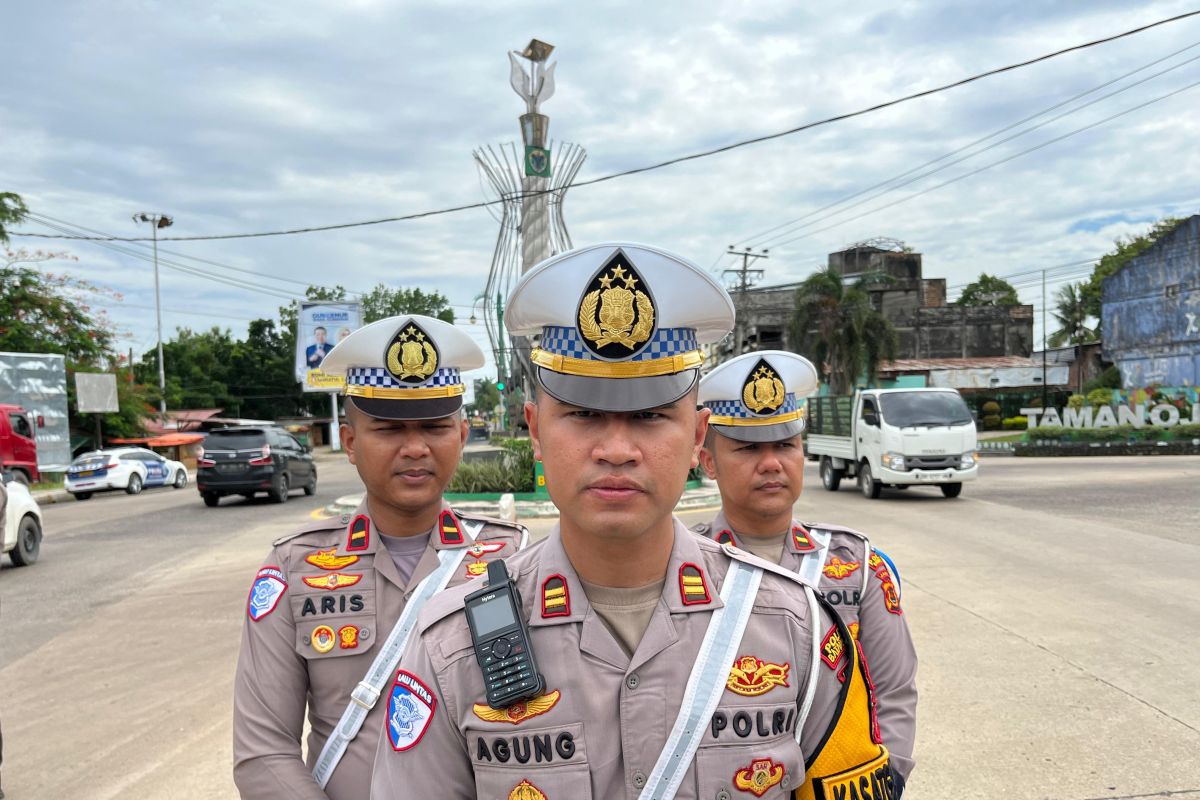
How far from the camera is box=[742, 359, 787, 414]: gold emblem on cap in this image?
2.71 meters

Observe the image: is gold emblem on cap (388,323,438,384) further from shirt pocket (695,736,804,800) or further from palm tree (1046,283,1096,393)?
palm tree (1046,283,1096,393)

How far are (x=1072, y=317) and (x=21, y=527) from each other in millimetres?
51331

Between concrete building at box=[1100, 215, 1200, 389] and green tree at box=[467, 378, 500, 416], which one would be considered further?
green tree at box=[467, 378, 500, 416]

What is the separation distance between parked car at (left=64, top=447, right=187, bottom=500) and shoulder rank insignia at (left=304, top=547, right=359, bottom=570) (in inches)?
827

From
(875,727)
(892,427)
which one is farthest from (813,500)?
(875,727)

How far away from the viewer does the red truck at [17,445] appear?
19000 millimetres

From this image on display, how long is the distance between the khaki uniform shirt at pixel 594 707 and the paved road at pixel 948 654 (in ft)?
8.60

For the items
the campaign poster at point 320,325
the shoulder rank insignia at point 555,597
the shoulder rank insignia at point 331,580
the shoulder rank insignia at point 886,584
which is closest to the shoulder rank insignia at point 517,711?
the shoulder rank insignia at point 555,597

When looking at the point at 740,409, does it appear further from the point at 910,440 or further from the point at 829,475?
the point at 829,475

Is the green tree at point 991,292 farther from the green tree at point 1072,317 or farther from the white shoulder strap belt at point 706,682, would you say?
the white shoulder strap belt at point 706,682

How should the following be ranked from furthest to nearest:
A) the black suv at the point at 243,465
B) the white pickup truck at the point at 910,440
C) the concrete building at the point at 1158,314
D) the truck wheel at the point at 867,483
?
the concrete building at the point at 1158,314 → the black suv at the point at 243,465 → the truck wheel at the point at 867,483 → the white pickup truck at the point at 910,440

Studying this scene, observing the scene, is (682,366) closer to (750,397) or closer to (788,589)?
(788,589)

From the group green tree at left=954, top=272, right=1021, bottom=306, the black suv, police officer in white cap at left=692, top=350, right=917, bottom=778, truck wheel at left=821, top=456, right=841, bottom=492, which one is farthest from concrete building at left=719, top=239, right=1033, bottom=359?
police officer in white cap at left=692, top=350, right=917, bottom=778

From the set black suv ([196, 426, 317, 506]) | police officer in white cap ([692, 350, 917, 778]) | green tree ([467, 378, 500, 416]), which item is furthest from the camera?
green tree ([467, 378, 500, 416])
